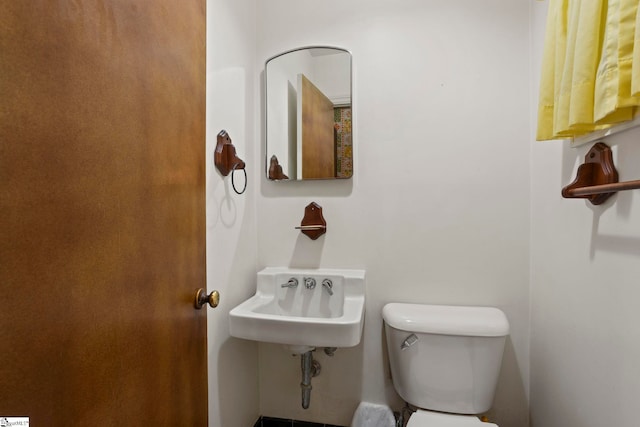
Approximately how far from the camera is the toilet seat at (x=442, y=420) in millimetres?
1097

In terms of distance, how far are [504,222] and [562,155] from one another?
0.37 metres

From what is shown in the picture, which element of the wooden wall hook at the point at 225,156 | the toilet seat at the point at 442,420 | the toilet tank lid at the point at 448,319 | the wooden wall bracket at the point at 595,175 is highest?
the wooden wall hook at the point at 225,156

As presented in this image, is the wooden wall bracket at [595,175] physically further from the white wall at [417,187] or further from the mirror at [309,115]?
the mirror at [309,115]

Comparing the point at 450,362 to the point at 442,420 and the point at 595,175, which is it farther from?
the point at 595,175

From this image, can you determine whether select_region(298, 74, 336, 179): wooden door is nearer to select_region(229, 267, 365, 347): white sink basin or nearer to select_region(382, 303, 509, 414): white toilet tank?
select_region(229, 267, 365, 347): white sink basin

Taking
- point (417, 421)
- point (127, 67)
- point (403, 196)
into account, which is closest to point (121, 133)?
point (127, 67)

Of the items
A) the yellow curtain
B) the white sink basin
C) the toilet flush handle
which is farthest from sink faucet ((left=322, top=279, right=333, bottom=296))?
the yellow curtain

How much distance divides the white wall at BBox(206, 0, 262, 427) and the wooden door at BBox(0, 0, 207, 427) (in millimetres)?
354

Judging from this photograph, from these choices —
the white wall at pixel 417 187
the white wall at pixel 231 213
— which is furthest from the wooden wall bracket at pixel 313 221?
the white wall at pixel 231 213

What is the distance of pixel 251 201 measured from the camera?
1540 mm

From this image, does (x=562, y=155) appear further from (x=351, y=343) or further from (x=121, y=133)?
(x=121, y=133)

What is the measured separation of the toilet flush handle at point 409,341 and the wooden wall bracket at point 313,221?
0.61 meters

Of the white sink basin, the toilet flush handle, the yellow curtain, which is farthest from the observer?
the toilet flush handle

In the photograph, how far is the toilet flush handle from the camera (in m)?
1.21
